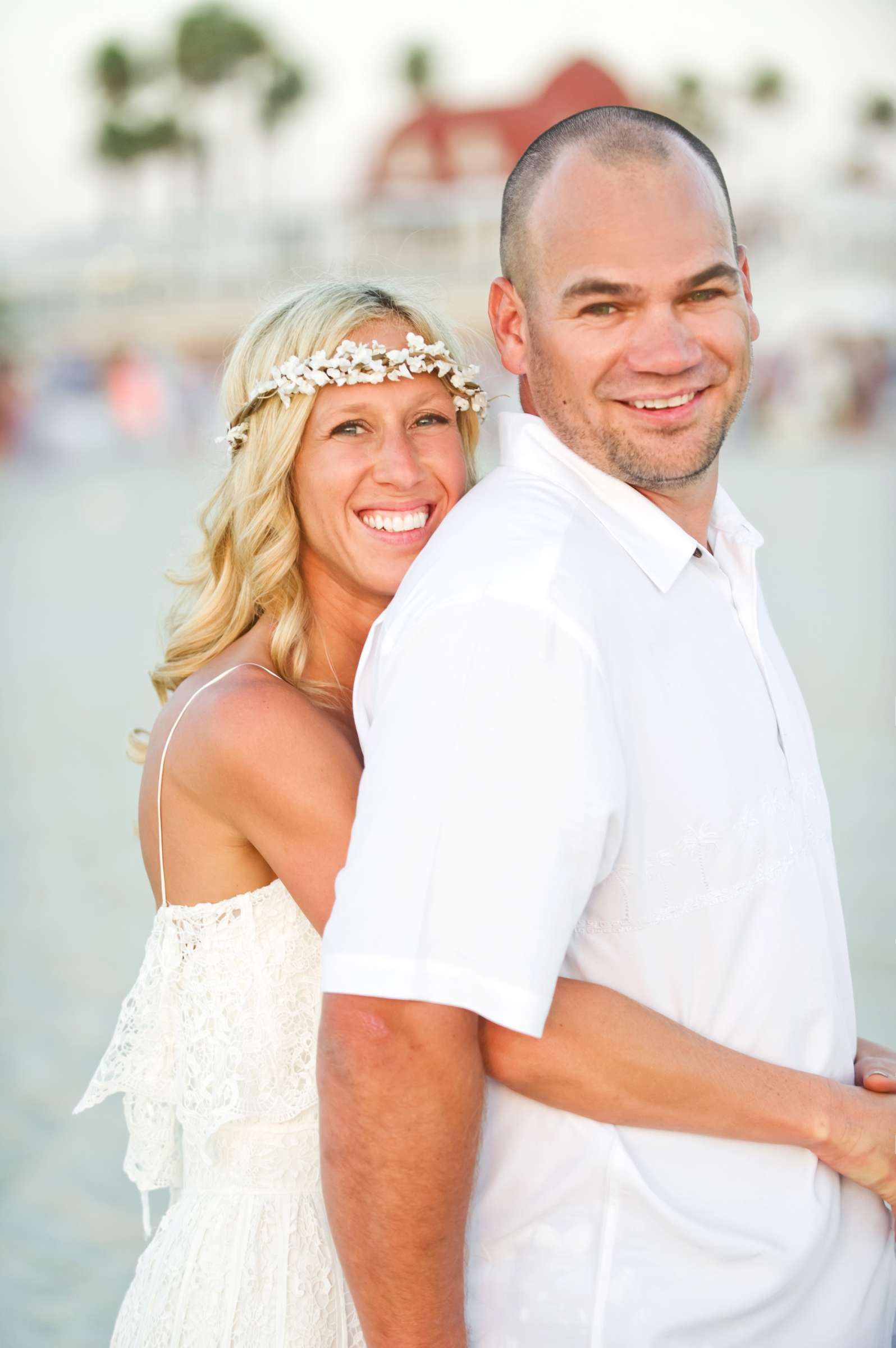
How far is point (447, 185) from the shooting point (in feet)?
290

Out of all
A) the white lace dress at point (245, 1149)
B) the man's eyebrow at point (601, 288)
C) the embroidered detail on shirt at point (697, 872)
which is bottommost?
the white lace dress at point (245, 1149)

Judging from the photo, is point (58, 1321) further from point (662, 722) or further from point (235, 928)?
point (662, 722)

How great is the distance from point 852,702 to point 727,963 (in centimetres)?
1033

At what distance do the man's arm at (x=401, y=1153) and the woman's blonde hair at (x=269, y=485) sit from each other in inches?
47.1

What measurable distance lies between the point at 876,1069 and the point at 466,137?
93.7 meters

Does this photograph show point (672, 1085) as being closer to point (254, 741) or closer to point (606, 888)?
point (606, 888)

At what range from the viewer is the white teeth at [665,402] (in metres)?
2.18

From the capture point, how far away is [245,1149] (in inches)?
104

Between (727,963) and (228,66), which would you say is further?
(228,66)

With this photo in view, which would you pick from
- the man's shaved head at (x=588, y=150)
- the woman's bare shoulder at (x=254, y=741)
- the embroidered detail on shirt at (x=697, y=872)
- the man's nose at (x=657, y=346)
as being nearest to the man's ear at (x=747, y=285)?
the man's shaved head at (x=588, y=150)

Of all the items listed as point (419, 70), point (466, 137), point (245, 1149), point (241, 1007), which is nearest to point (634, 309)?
point (241, 1007)

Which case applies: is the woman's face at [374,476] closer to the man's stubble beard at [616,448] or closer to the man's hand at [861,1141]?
the man's stubble beard at [616,448]

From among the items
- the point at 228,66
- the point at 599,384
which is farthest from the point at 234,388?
the point at 228,66

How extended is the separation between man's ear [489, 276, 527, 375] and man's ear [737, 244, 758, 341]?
359mm
